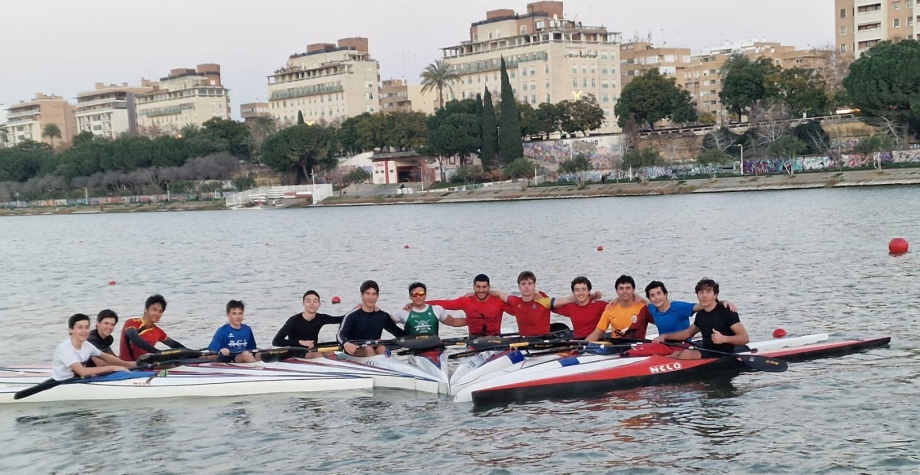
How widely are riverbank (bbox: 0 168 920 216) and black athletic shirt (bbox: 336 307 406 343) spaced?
67285 millimetres

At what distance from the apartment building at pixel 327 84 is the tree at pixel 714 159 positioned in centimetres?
8818

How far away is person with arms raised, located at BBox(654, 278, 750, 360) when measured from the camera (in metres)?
14.8

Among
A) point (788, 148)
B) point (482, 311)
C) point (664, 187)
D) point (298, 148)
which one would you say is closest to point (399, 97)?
point (298, 148)

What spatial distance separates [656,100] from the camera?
108750mm

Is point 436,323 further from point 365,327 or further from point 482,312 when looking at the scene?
point 365,327

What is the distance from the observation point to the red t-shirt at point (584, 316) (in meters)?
16.4

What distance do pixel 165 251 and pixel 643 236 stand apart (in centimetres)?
2578

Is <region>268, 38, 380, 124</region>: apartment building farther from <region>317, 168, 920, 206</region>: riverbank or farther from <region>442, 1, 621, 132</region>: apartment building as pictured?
<region>317, 168, 920, 206</region>: riverbank

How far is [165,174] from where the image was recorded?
13150cm

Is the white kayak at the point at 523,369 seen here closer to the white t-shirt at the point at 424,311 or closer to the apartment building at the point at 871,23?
the white t-shirt at the point at 424,311

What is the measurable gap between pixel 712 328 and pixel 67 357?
984 centimetres

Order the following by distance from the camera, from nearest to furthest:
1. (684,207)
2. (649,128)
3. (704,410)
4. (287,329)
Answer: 1. (704,410)
2. (287,329)
3. (684,207)
4. (649,128)

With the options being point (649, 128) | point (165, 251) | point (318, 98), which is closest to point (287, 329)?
point (165, 251)

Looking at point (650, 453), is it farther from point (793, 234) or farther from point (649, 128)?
point (649, 128)
